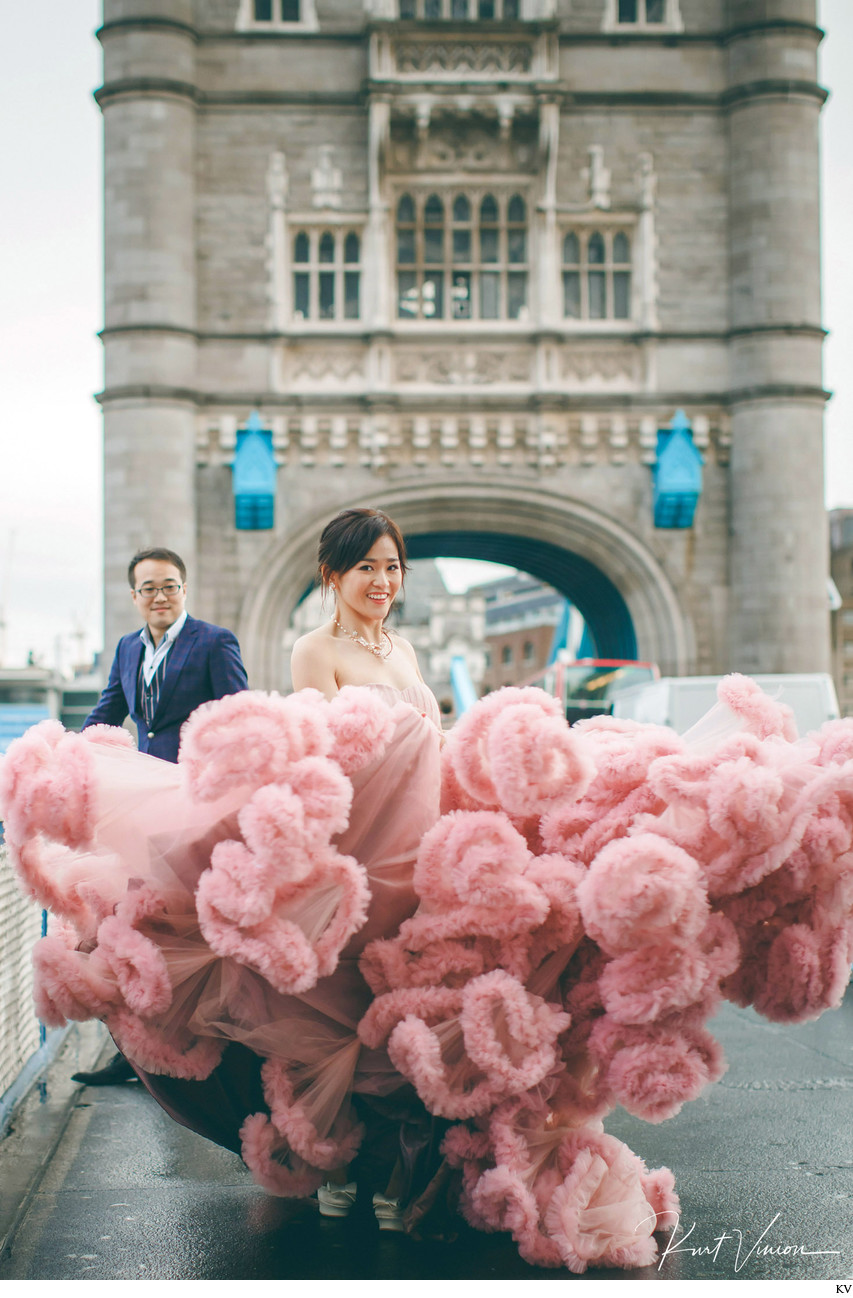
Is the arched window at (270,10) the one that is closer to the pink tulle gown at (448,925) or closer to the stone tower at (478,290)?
the stone tower at (478,290)

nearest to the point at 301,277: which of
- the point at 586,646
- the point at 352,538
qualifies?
the point at 586,646

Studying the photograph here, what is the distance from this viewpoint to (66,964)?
282 centimetres

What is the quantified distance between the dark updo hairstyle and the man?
1062mm

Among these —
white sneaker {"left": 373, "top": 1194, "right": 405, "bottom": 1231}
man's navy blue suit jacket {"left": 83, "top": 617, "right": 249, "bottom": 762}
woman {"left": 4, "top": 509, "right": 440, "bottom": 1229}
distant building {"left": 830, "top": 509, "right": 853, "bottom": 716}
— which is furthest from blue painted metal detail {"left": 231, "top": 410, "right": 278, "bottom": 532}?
distant building {"left": 830, "top": 509, "right": 853, "bottom": 716}

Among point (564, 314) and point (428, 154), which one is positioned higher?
point (428, 154)

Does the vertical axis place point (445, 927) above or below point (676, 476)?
below

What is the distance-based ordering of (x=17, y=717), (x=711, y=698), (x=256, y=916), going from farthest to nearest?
Result: (x=17, y=717) → (x=711, y=698) → (x=256, y=916)

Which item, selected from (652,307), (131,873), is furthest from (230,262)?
(131,873)

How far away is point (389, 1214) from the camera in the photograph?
9.55 feet

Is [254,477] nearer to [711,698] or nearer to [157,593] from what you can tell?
[711,698]

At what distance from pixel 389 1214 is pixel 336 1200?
18cm

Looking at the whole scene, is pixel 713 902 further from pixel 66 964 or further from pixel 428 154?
pixel 428 154

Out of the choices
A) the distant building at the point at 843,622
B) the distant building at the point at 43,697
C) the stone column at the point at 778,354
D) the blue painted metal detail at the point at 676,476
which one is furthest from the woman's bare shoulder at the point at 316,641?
the distant building at the point at 843,622

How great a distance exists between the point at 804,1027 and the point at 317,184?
43.9ft
